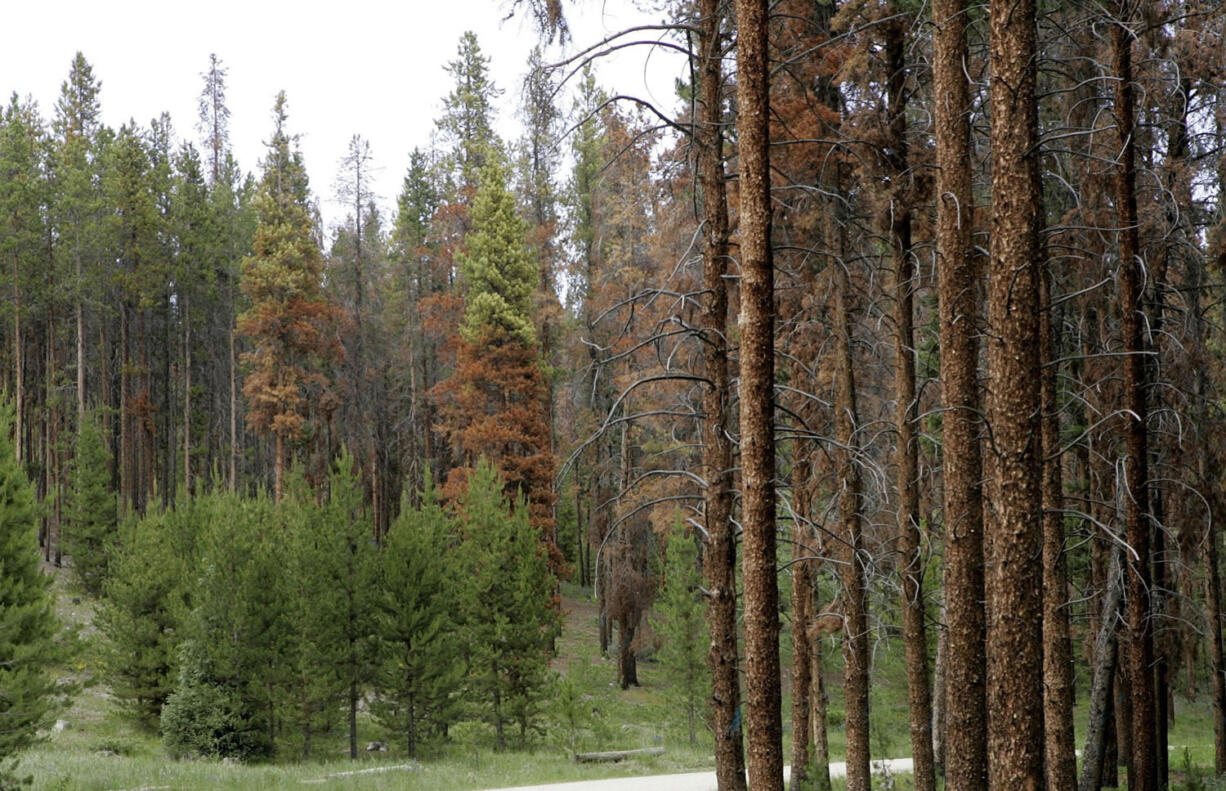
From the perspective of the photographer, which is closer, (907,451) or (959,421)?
(959,421)

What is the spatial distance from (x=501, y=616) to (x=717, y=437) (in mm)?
16134

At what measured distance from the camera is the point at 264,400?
1340 inches

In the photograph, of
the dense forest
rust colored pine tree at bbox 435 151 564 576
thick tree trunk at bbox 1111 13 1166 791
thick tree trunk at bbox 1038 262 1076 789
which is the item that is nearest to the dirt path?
the dense forest

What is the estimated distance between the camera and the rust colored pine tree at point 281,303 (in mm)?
34281

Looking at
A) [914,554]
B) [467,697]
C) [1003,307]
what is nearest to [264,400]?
[467,697]

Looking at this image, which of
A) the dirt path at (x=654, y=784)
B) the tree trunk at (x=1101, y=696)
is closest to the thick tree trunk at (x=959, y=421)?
the tree trunk at (x=1101, y=696)

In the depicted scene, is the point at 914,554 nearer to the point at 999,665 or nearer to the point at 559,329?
the point at 999,665

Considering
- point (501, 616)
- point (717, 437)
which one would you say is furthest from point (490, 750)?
point (717, 437)

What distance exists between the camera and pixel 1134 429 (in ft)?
36.7

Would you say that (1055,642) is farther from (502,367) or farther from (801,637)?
(502,367)

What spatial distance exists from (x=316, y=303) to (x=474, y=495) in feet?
49.5

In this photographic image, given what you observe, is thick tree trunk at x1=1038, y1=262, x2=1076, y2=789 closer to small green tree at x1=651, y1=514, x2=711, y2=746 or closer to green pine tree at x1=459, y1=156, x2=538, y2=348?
small green tree at x1=651, y1=514, x2=711, y2=746

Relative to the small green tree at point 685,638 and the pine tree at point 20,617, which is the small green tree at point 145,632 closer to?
the pine tree at point 20,617

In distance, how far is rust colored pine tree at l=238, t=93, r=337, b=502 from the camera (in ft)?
112
